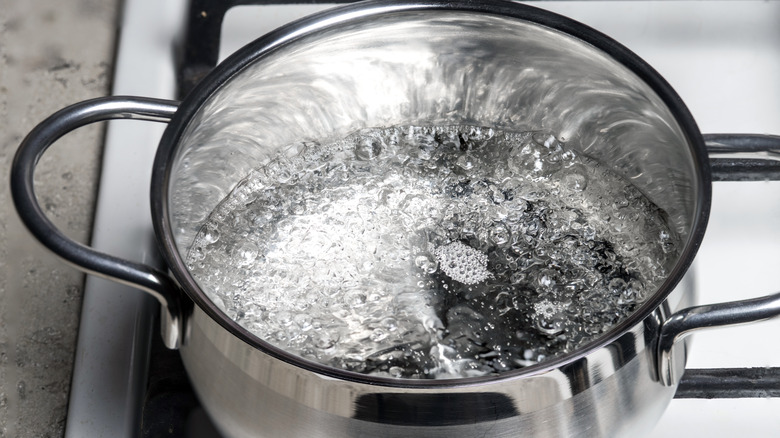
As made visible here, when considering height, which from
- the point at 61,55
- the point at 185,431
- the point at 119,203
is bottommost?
the point at 185,431

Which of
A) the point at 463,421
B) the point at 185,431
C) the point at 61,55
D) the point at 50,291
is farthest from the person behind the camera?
the point at 61,55

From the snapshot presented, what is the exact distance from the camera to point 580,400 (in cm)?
34

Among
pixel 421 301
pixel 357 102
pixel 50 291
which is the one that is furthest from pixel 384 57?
pixel 50 291

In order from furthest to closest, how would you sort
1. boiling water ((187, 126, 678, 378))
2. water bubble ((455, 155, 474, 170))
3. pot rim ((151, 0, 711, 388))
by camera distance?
water bubble ((455, 155, 474, 170)) → boiling water ((187, 126, 678, 378)) → pot rim ((151, 0, 711, 388))

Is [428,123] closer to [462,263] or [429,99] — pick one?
[429,99]

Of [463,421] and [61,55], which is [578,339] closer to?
[463,421]

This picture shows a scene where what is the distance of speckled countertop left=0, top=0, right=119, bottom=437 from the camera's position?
509 millimetres

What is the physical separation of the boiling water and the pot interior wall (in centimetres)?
1

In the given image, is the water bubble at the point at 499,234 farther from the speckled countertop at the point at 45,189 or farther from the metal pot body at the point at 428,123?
the speckled countertop at the point at 45,189

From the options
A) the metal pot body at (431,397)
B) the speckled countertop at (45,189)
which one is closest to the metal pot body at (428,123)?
the metal pot body at (431,397)

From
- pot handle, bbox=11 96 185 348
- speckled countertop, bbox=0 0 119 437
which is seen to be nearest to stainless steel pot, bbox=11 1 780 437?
pot handle, bbox=11 96 185 348

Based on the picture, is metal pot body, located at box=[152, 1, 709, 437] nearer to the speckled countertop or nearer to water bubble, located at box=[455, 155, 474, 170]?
water bubble, located at box=[455, 155, 474, 170]

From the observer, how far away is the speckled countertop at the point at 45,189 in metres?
0.51

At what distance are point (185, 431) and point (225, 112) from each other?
157mm
